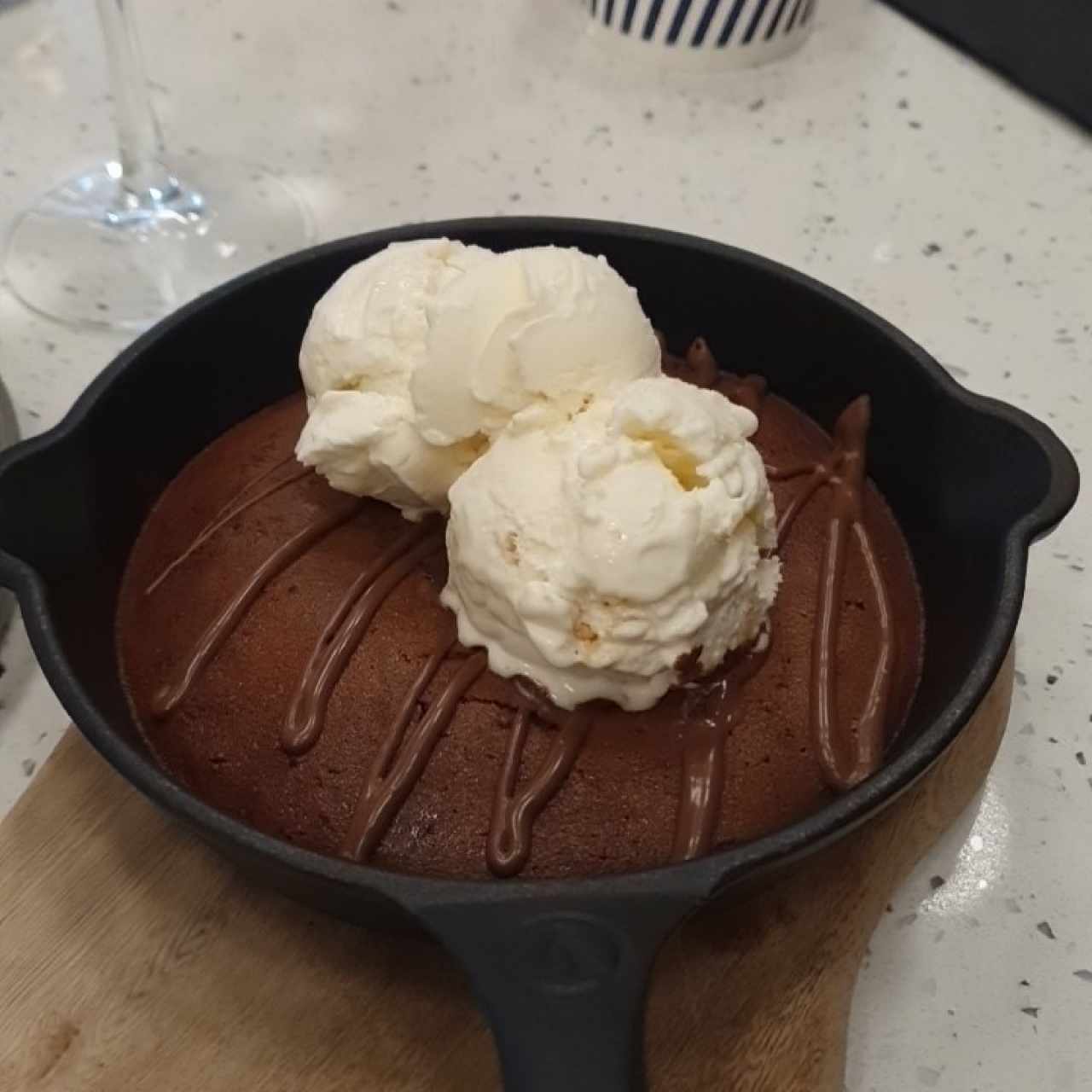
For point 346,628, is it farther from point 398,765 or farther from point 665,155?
point 665,155

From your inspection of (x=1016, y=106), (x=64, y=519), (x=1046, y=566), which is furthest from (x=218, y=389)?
(x=1016, y=106)

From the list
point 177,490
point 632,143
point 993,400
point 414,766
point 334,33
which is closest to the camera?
point 414,766

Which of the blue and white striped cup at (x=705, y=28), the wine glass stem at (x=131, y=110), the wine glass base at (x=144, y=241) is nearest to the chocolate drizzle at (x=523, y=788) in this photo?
the wine glass base at (x=144, y=241)

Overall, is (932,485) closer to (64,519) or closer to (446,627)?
(446,627)

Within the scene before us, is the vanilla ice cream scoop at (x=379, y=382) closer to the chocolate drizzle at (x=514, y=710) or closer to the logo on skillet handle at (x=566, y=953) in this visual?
the chocolate drizzle at (x=514, y=710)

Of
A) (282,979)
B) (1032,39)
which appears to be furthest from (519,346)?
(1032,39)

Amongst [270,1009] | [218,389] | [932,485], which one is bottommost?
[270,1009]

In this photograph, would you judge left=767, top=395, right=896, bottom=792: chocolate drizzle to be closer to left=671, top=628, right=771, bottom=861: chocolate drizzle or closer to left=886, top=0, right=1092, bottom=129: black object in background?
left=671, top=628, right=771, bottom=861: chocolate drizzle

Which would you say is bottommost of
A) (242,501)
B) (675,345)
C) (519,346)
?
(242,501)
